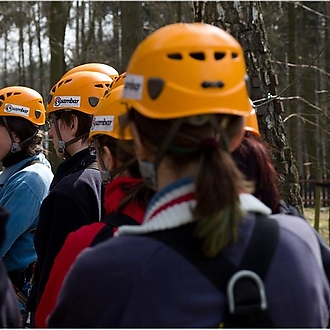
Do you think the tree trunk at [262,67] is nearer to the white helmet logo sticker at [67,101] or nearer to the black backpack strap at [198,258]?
the white helmet logo sticker at [67,101]

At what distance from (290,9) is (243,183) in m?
13.7

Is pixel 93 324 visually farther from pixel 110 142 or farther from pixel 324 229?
pixel 324 229

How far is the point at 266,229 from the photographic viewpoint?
189cm

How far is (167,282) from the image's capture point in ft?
5.79

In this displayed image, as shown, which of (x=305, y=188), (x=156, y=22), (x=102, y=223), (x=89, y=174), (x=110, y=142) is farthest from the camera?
(x=305, y=188)

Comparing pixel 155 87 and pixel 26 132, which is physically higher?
pixel 155 87

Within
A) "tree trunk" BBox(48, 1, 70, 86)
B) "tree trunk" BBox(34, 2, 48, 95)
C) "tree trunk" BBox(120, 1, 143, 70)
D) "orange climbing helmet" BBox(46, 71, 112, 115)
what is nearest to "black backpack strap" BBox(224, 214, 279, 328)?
"orange climbing helmet" BBox(46, 71, 112, 115)

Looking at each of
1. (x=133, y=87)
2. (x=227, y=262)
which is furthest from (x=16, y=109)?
(x=227, y=262)

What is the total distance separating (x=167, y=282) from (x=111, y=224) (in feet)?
2.79

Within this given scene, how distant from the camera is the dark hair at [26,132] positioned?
4691mm

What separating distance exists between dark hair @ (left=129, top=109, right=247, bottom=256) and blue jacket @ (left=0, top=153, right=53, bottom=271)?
2.59m

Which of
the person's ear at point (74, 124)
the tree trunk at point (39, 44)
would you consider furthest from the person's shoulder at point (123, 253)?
the tree trunk at point (39, 44)

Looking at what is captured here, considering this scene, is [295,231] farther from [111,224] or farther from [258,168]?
[111,224]

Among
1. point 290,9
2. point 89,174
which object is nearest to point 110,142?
point 89,174
